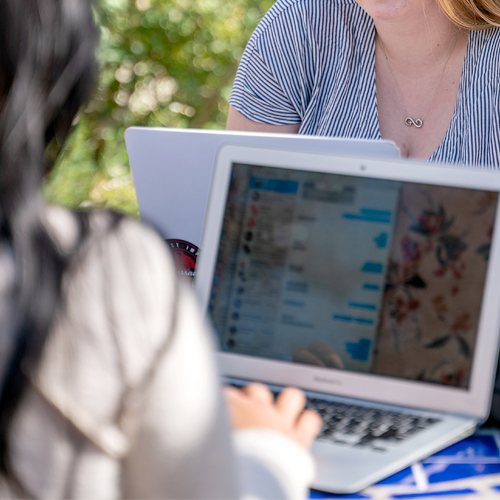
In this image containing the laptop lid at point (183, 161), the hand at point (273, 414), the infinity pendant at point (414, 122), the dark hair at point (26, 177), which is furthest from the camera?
the infinity pendant at point (414, 122)

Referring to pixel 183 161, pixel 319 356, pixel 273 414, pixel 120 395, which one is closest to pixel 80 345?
pixel 120 395

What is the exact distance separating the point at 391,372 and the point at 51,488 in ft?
1.48

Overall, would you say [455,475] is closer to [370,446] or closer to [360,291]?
[370,446]

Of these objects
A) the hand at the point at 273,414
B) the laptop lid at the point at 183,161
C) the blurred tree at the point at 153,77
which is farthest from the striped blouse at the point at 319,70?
the blurred tree at the point at 153,77

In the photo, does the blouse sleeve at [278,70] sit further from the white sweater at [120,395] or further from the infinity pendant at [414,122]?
the white sweater at [120,395]

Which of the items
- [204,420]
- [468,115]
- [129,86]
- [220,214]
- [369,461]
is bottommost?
Answer: [369,461]

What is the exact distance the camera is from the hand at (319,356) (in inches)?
32.1

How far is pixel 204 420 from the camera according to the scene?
51 cm

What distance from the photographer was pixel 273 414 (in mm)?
710

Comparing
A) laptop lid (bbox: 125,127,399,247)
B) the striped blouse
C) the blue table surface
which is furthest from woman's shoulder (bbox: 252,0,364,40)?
the blue table surface

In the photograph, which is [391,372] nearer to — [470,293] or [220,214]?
[470,293]

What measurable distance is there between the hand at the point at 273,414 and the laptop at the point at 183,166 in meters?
0.38

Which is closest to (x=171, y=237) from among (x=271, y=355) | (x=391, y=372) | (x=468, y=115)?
(x=271, y=355)

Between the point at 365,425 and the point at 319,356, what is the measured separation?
0.35ft
